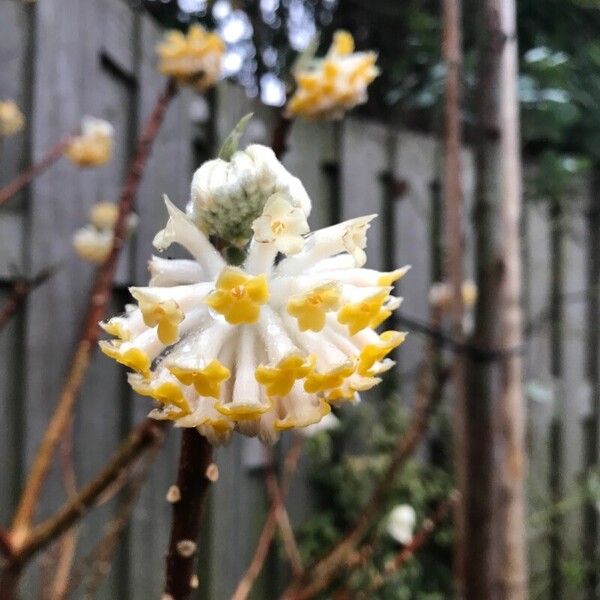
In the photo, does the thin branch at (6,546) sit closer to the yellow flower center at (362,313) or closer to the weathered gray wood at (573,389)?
the yellow flower center at (362,313)

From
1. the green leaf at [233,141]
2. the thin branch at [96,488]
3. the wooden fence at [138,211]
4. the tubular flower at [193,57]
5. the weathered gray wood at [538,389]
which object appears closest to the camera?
the green leaf at [233,141]

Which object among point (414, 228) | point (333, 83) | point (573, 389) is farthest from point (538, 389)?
point (333, 83)

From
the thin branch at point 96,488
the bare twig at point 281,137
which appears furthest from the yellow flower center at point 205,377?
the bare twig at point 281,137

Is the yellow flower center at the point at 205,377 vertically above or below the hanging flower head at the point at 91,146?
below

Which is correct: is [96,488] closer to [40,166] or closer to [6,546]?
[6,546]

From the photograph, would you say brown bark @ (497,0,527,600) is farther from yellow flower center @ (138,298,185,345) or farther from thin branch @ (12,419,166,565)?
yellow flower center @ (138,298,185,345)

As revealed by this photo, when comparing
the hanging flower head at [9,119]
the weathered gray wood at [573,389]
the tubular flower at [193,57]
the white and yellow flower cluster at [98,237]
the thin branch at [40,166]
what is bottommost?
the weathered gray wood at [573,389]

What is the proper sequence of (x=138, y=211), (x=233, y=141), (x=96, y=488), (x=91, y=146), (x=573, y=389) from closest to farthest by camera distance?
(x=233, y=141), (x=96, y=488), (x=91, y=146), (x=138, y=211), (x=573, y=389)
